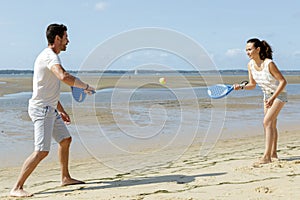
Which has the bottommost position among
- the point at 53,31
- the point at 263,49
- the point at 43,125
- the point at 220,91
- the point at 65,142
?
the point at 65,142

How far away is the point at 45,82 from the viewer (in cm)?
505

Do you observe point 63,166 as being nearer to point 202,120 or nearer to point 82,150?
point 82,150

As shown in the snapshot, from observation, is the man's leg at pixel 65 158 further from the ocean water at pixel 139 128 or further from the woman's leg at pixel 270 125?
the woman's leg at pixel 270 125

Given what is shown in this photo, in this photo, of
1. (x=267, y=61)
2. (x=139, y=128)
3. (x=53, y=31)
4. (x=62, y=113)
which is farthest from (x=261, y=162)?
(x=139, y=128)

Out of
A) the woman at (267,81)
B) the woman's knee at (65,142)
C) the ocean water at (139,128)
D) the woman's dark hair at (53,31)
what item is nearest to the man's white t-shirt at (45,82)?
the woman's dark hair at (53,31)

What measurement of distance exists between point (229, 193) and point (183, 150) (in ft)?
12.5

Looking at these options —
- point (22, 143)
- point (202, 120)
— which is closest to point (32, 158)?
point (22, 143)

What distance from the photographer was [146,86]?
33156 millimetres

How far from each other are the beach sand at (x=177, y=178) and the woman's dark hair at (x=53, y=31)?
1818 millimetres

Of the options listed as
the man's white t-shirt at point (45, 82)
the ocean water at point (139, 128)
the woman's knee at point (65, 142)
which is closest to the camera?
the man's white t-shirt at point (45, 82)

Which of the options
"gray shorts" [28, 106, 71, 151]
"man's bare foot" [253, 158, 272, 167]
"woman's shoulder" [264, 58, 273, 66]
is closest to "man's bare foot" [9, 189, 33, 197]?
"gray shorts" [28, 106, 71, 151]

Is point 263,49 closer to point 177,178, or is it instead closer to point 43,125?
point 177,178

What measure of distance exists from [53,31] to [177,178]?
2.45 meters

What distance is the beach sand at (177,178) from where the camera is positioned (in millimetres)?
5039
